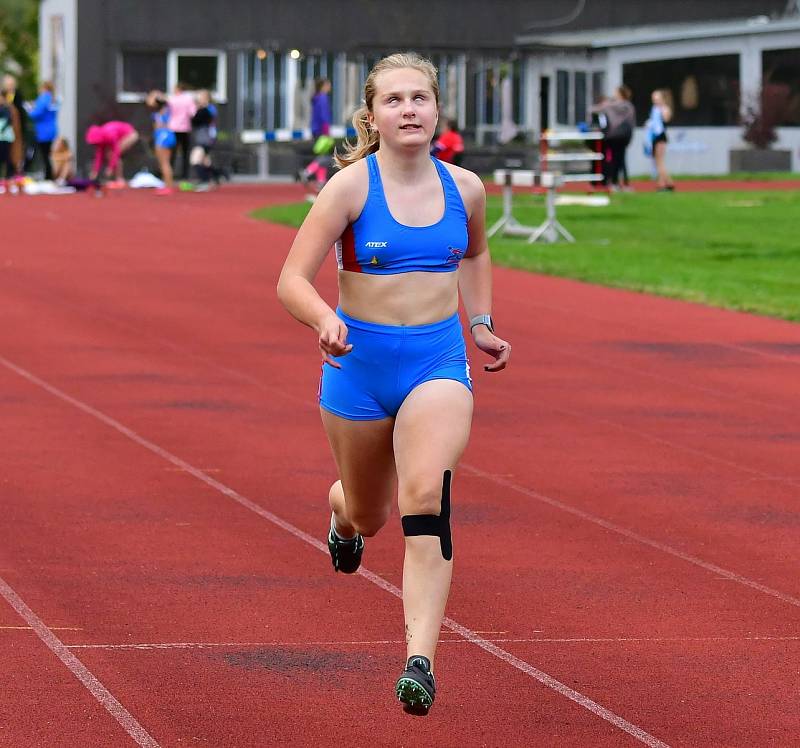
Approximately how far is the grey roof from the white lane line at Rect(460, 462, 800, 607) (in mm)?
33511

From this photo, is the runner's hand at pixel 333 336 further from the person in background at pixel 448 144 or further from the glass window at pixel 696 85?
the glass window at pixel 696 85

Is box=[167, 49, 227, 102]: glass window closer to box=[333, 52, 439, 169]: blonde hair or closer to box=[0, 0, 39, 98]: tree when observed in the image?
box=[0, 0, 39, 98]: tree

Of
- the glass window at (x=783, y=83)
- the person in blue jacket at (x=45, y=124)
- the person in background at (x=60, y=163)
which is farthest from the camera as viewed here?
the glass window at (x=783, y=83)

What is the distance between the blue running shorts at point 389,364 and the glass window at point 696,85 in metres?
38.5

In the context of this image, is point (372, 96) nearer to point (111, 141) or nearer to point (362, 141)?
point (362, 141)

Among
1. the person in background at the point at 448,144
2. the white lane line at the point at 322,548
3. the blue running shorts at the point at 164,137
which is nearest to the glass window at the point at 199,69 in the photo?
the blue running shorts at the point at 164,137

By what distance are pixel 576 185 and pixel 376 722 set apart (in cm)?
3464

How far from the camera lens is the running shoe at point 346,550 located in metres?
6.59

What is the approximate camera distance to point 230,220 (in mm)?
27203

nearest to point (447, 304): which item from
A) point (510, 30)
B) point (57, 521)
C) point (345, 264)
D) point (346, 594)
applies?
point (345, 264)

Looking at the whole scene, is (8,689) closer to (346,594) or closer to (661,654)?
(346,594)

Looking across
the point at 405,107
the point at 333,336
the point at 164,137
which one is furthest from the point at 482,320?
the point at 164,137

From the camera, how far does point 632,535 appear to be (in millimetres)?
8117

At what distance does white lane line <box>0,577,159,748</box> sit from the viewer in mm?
5273
